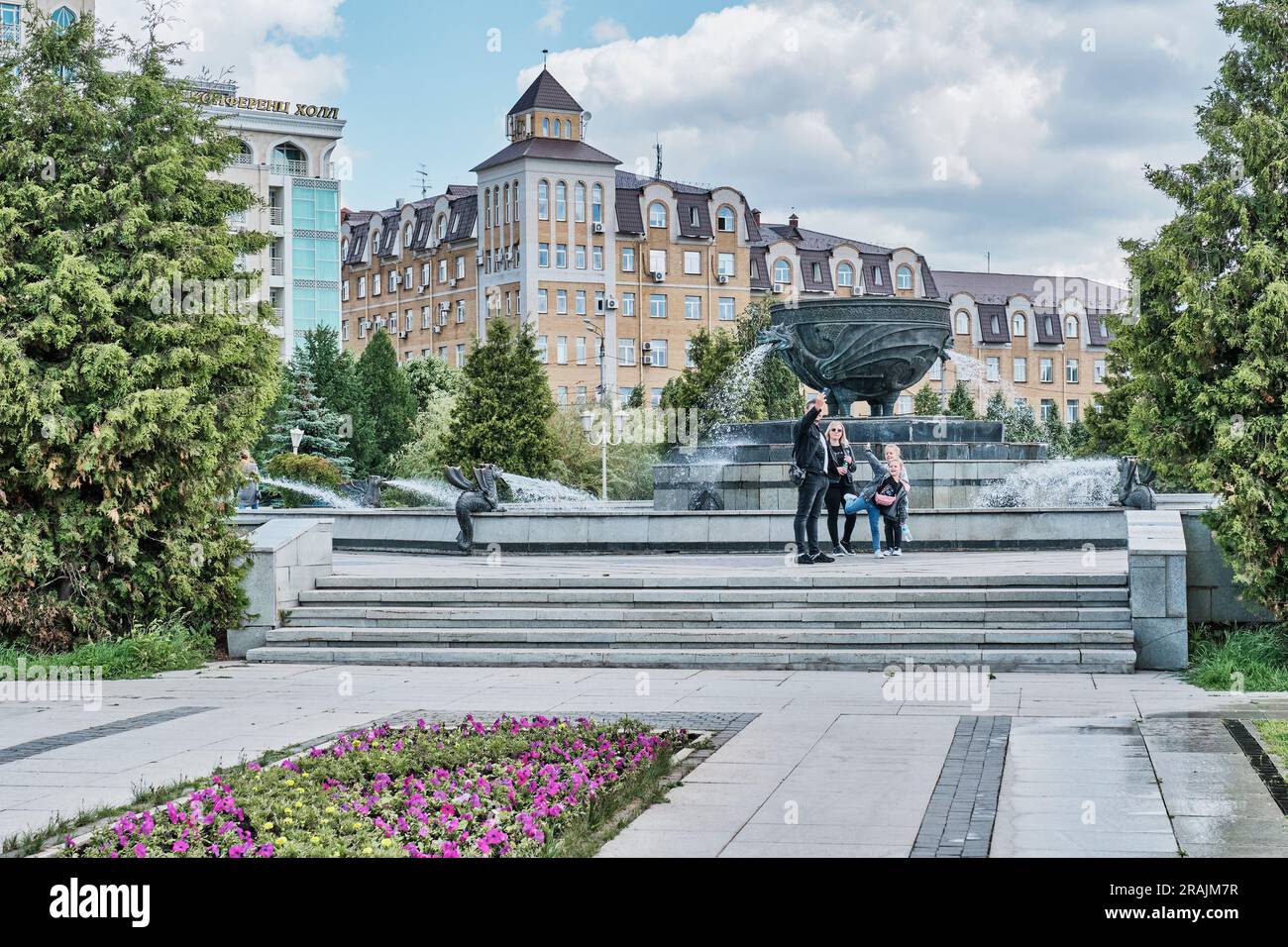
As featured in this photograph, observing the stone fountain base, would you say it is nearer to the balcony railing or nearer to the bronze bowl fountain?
the bronze bowl fountain

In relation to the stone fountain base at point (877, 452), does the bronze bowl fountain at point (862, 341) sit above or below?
above

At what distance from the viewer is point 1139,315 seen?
1384cm

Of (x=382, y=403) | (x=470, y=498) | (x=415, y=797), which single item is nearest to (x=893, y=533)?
(x=470, y=498)

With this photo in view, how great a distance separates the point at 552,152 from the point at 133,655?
7692 cm

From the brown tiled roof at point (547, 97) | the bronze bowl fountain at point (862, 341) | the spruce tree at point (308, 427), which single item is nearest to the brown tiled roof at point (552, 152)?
the brown tiled roof at point (547, 97)

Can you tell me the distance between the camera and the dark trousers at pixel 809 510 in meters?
18.1

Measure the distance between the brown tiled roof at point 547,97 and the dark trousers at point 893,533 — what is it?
7391 cm

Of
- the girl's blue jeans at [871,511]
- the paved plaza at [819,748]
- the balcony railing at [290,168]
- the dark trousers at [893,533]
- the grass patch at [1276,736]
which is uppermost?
the balcony railing at [290,168]

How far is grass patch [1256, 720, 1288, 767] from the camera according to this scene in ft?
30.2

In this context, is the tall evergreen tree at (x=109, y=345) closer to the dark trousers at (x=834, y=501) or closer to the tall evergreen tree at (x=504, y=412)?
the dark trousers at (x=834, y=501)

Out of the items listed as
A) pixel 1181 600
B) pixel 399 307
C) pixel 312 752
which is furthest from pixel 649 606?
pixel 399 307
